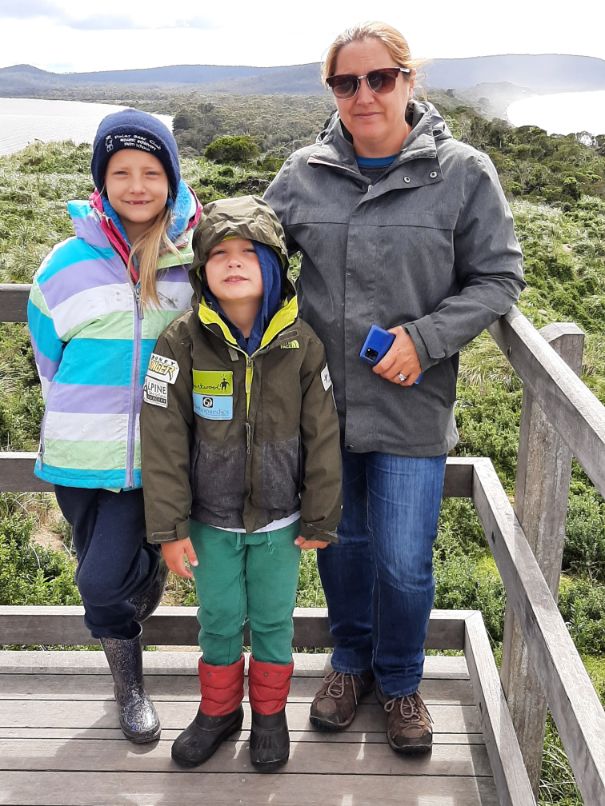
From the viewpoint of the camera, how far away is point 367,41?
2.38 m

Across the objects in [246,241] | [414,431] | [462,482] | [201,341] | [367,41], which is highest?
[367,41]

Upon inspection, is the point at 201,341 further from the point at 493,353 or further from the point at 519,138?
the point at 519,138

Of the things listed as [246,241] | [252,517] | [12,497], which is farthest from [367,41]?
[12,497]

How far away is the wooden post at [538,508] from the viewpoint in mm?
2264

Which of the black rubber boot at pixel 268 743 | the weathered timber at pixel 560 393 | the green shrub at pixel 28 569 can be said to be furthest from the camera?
the green shrub at pixel 28 569

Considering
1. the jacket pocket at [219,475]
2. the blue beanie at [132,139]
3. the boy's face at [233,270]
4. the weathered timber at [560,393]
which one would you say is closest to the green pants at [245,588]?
the jacket pocket at [219,475]

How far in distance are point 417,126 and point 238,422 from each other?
98cm

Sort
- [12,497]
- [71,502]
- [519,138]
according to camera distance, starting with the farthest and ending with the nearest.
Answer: [519,138]
[12,497]
[71,502]

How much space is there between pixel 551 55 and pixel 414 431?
7238 inches

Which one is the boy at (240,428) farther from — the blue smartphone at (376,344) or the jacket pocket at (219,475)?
the blue smartphone at (376,344)

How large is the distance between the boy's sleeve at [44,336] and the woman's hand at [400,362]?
2.92ft

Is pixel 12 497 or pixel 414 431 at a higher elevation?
pixel 414 431

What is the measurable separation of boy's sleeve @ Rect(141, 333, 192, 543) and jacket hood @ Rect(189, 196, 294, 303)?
0.19 metres

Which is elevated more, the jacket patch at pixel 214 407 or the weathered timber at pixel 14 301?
the weathered timber at pixel 14 301
